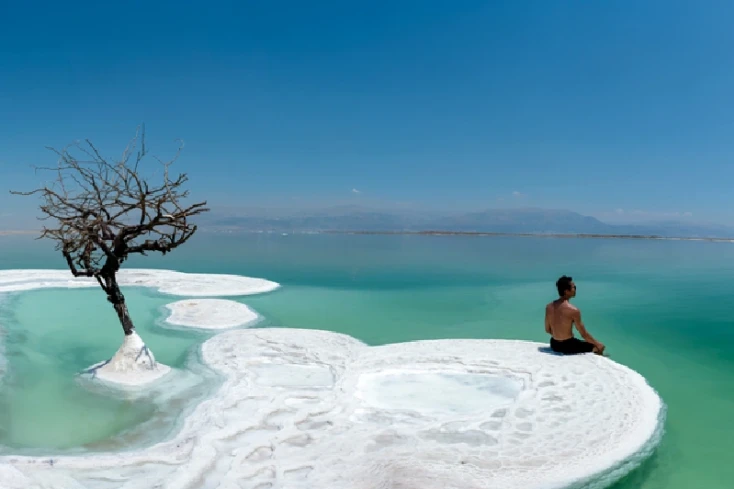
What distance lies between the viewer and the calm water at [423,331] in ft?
23.7

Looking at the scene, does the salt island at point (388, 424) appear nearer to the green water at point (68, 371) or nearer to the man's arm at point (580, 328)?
the man's arm at point (580, 328)

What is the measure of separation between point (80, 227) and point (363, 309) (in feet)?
36.7

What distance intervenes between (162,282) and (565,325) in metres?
19.4

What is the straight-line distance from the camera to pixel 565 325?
1019 centimetres

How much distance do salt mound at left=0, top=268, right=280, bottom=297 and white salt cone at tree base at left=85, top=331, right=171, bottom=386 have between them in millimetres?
11383

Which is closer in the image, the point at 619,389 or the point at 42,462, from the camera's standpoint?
the point at 42,462

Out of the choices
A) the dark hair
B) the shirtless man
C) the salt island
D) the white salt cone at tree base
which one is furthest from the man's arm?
the white salt cone at tree base

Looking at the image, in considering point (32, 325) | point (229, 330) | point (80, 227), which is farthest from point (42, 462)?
point (32, 325)

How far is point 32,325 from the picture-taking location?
49.0 ft

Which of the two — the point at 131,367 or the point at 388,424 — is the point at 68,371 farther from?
the point at 388,424

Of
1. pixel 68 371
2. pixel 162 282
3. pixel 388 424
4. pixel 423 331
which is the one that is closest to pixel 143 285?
pixel 162 282

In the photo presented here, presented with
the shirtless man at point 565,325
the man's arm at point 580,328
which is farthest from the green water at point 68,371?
the man's arm at point 580,328

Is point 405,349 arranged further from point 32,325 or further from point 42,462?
point 32,325

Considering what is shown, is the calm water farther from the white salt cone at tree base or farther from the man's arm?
the man's arm
